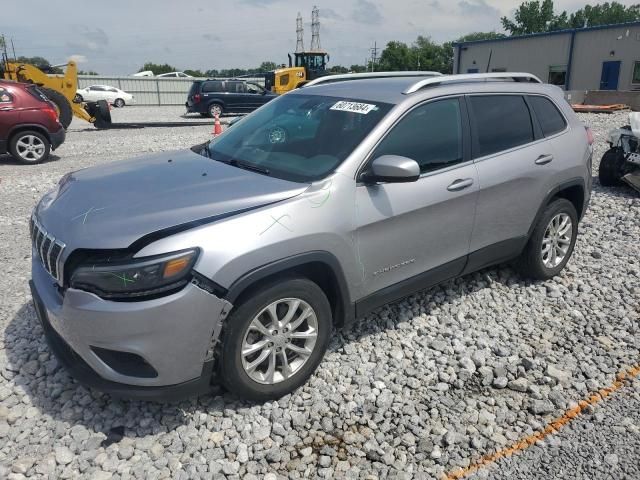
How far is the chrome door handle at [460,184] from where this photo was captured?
3.56 m

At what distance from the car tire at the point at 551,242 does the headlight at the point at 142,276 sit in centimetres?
310

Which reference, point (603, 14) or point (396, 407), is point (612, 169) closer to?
point (396, 407)

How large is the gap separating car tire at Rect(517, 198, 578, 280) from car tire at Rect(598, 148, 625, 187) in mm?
3770

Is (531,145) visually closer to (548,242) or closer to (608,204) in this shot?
(548,242)

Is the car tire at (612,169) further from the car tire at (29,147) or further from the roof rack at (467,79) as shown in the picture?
the car tire at (29,147)

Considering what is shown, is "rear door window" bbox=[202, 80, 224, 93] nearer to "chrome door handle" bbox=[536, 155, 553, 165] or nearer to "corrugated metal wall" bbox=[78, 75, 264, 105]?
"corrugated metal wall" bbox=[78, 75, 264, 105]

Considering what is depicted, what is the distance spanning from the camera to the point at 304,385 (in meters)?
3.21

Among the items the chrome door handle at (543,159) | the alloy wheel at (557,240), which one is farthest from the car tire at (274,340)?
the alloy wheel at (557,240)

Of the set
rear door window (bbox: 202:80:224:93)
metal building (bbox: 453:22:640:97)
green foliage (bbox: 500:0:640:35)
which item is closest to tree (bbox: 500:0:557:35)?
green foliage (bbox: 500:0:640:35)

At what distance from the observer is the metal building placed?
31.8 meters

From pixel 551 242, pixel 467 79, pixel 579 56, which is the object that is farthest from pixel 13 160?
pixel 579 56

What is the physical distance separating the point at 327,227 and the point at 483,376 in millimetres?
1464

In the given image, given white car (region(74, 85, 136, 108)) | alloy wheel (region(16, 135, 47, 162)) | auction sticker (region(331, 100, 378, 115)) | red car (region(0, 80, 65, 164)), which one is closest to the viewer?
auction sticker (region(331, 100, 378, 115))

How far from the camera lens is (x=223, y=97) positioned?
896 inches
